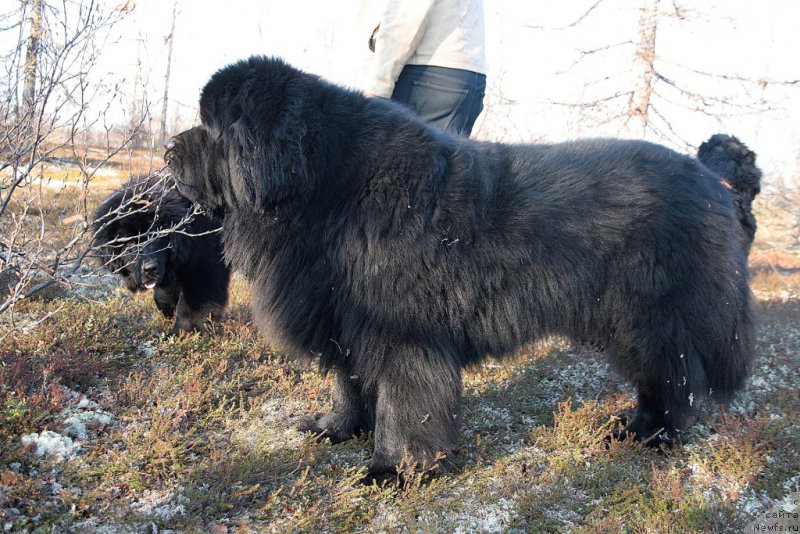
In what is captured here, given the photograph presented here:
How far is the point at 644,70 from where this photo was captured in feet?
29.9

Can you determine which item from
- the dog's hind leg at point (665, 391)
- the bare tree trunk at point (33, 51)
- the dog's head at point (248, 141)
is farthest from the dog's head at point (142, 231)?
the dog's hind leg at point (665, 391)

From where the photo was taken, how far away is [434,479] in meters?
2.80

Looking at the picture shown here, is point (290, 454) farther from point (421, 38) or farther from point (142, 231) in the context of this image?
point (421, 38)

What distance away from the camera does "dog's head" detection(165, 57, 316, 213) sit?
2.61 metres

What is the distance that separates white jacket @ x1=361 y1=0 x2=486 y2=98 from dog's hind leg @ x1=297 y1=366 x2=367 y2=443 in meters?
1.86

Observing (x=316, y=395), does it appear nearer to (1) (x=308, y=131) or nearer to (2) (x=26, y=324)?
(1) (x=308, y=131)

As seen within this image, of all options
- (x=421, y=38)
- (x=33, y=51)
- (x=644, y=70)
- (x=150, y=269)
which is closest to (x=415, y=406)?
(x=421, y=38)

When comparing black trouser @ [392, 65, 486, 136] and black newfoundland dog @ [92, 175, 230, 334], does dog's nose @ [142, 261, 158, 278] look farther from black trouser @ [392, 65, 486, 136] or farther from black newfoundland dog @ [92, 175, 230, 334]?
black trouser @ [392, 65, 486, 136]

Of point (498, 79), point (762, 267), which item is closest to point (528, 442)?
point (762, 267)

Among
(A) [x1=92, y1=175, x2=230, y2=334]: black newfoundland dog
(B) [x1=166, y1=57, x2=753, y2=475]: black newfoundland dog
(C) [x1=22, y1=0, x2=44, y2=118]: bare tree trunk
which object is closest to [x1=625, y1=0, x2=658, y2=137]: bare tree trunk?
(B) [x1=166, y1=57, x2=753, y2=475]: black newfoundland dog

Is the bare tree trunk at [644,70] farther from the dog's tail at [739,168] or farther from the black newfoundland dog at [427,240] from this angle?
the black newfoundland dog at [427,240]

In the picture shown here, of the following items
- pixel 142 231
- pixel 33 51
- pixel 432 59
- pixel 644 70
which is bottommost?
pixel 142 231

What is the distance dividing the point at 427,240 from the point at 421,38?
1593 mm

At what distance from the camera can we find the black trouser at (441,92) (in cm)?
372
